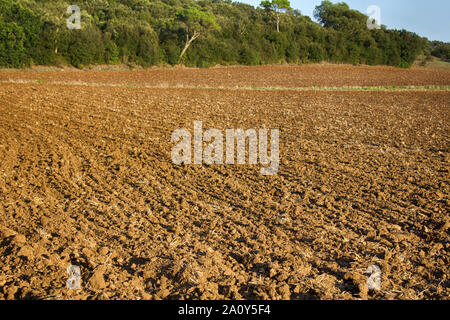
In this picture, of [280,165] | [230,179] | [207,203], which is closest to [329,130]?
[280,165]

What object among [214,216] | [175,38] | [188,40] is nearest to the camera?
[214,216]

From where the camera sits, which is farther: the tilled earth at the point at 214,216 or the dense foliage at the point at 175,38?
the dense foliage at the point at 175,38

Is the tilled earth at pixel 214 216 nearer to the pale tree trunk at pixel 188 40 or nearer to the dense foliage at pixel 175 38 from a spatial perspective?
the dense foliage at pixel 175 38

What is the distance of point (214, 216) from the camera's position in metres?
5.71

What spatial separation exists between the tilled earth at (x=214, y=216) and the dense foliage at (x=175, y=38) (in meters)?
24.6

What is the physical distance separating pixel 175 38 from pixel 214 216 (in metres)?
40.4

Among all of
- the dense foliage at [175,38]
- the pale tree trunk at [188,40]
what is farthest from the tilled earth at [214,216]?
the pale tree trunk at [188,40]

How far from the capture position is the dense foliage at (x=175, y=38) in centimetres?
3231

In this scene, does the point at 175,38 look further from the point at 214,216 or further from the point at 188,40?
the point at 214,216

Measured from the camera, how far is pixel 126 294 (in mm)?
3707

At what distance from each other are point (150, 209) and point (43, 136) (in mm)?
5481

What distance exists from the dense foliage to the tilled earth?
2459cm

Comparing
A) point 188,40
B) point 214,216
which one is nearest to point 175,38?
point 188,40

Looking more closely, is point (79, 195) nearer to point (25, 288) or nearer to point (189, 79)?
point (25, 288)
